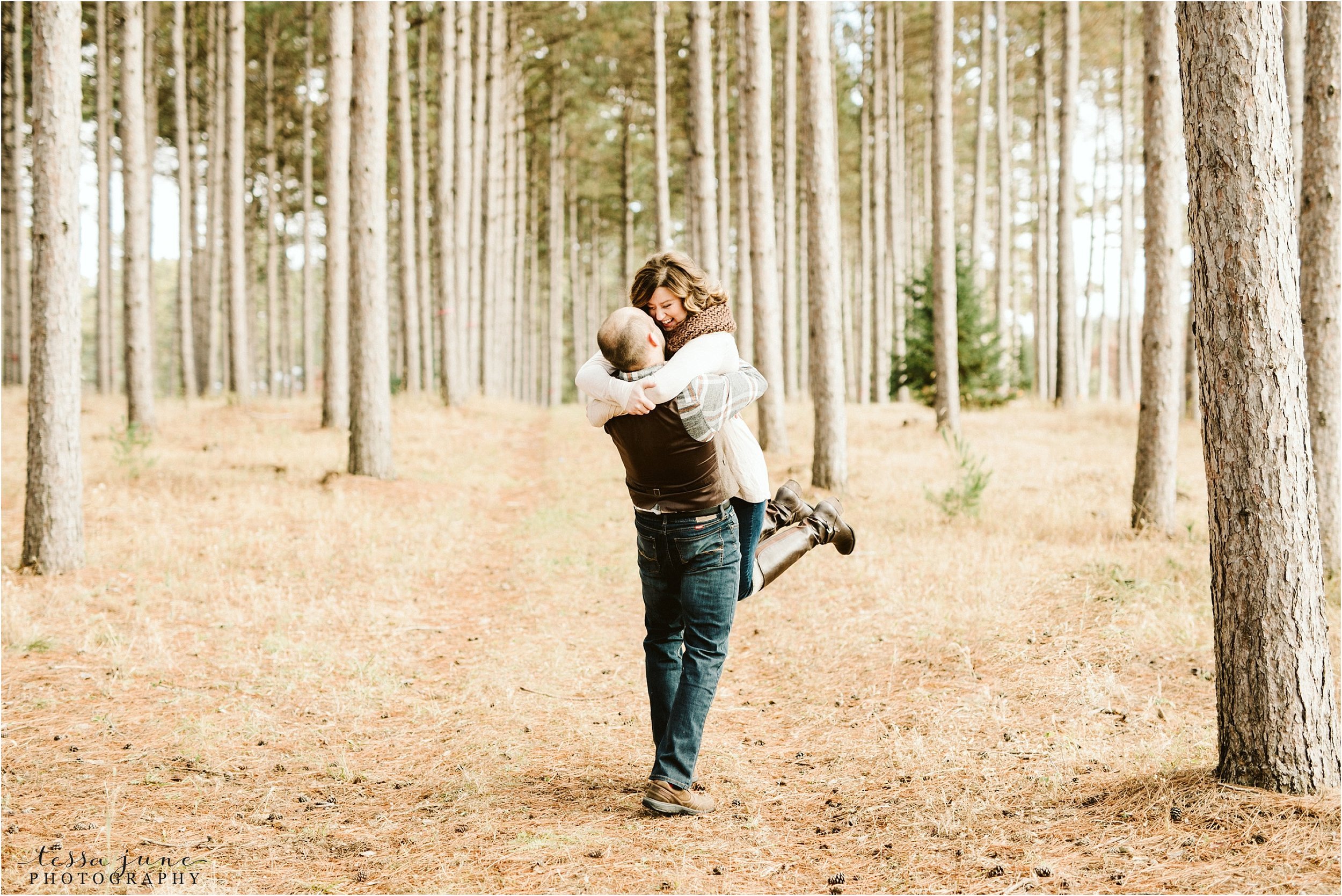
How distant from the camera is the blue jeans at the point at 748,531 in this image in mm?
3873

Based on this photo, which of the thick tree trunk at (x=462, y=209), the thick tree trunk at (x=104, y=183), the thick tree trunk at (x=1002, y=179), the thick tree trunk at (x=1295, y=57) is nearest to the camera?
the thick tree trunk at (x=1295, y=57)

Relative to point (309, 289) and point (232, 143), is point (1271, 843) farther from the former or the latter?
point (309, 289)

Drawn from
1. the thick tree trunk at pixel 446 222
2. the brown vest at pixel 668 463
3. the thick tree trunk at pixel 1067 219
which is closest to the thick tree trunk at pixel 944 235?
the thick tree trunk at pixel 1067 219

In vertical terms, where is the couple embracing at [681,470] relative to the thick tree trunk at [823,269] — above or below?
below

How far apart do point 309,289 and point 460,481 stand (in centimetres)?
1741

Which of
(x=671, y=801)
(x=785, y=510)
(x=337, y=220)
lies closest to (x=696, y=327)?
(x=785, y=510)

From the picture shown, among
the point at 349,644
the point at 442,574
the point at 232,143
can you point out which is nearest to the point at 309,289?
the point at 232,143

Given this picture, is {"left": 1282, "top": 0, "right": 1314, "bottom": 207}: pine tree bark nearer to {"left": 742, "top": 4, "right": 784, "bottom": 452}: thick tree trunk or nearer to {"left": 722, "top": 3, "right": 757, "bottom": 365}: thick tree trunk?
{"left": 742, "top": 4, "right": 784, "bottom": 452}: thick tree trunk

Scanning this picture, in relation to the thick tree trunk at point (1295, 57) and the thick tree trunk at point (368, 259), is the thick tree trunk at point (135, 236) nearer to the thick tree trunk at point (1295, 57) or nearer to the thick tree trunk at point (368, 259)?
the thick tree trunk at point (368, 259)

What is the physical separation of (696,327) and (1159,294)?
6.69 m

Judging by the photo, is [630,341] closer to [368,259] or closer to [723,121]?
[368,259]

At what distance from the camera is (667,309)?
11.5ft

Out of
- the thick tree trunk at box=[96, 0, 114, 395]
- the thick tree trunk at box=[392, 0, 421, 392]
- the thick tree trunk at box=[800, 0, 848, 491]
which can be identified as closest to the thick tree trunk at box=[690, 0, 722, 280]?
the thick tree trunk at box=[800, 0, 848, 491]

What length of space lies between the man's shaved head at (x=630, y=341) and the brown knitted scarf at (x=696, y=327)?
0.37 feet
